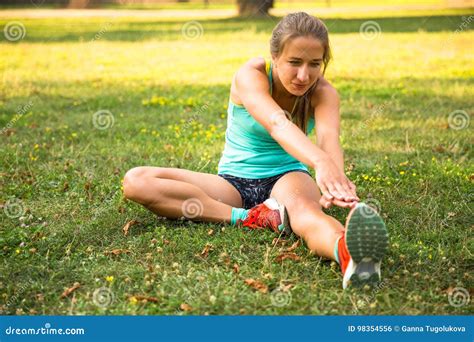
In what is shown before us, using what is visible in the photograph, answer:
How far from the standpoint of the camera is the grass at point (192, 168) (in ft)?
10.7

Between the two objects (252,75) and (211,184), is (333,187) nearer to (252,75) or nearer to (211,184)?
(252,75)

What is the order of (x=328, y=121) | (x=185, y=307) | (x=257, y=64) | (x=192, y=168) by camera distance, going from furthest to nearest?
(x=192, y=168) < (x=257, y=64) < (x=328, y=121) < (x=185, y=307)

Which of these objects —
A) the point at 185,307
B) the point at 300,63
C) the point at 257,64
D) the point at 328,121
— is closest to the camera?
the point at 185,307

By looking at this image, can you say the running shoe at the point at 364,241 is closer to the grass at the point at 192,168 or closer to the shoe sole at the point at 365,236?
the shoe sole at the point at 365,236

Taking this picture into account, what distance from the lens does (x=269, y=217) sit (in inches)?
155

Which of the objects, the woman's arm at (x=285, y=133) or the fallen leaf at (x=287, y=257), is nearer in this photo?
the woman's arm at (x=285, y=133)

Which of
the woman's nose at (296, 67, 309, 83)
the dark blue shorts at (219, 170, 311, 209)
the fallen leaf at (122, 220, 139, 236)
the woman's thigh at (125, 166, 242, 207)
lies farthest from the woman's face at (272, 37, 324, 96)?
the fallen leaf at (122, 220, 139, 236)

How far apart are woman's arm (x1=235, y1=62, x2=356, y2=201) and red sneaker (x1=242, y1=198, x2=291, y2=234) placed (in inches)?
18.9

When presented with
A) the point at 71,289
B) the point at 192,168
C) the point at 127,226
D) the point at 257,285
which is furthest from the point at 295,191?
the point at 192,168

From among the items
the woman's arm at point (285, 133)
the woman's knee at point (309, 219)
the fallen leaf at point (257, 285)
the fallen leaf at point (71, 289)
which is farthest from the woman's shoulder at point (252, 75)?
the fallen leaf at point (71, 289)

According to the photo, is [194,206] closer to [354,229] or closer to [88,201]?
[88,201]

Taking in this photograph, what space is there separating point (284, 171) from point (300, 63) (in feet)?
2.71

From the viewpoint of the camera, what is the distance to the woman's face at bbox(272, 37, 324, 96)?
11.9 ft

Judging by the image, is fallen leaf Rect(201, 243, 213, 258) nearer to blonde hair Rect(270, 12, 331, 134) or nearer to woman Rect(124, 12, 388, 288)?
woman Rect(124, 12, 388, 288)
